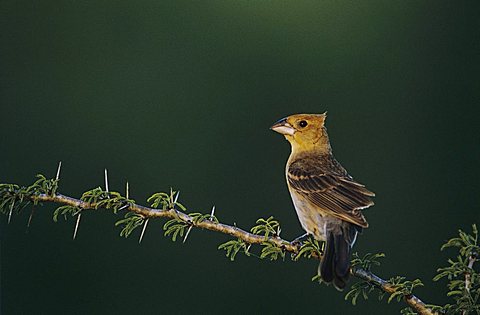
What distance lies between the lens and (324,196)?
12.1ft

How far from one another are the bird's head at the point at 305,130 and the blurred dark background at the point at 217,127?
2.30 meters

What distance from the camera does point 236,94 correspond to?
356 inches

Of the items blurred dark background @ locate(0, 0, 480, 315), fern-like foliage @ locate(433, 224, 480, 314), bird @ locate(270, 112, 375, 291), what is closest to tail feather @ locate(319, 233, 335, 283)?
bird @ locate(270, 112, 375, 291)

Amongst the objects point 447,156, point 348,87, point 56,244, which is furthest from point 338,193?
point 348,87

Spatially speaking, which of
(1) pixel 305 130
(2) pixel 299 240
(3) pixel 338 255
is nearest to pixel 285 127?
(1) pixel 305 130

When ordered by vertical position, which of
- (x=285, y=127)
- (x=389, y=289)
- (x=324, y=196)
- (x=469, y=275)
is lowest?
(x=389, y=289)

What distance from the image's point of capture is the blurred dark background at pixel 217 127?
6879 millimetres

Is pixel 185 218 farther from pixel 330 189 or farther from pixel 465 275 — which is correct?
pixel 330 189

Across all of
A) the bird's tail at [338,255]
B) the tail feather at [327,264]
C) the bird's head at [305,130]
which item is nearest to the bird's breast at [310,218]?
the bird's tail at [338,255]

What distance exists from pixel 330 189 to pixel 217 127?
518 cm

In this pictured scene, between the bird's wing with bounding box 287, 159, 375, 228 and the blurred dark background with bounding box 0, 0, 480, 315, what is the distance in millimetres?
2433

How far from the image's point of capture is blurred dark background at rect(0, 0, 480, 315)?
6879 millimetres

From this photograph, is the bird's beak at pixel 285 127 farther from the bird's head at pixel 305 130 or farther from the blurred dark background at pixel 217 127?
the blurred dark background at pixel 217 127

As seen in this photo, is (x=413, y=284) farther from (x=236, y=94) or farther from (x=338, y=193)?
(x=236, y=94)
